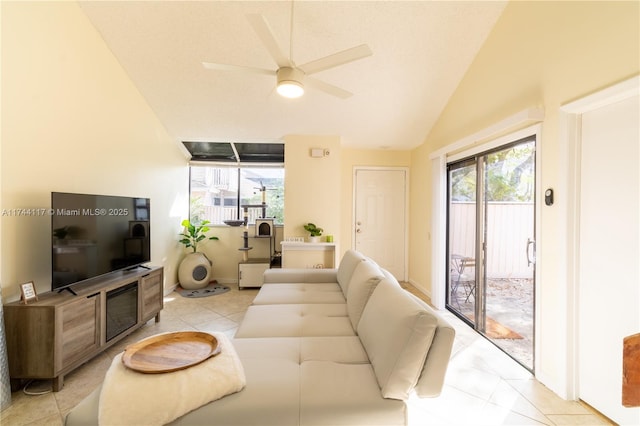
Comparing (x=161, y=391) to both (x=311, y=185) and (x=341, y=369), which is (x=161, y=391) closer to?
(x=341, y=369)

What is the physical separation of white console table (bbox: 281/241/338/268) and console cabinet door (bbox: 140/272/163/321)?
162 cm

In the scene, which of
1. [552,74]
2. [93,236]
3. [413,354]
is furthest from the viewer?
[93,236]

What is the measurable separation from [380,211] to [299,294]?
2603 millimetres

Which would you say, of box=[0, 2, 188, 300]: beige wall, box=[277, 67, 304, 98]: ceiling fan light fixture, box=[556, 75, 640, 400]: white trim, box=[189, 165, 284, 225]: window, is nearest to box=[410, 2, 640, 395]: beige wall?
box=[556, 75, 640, 400]: white trim

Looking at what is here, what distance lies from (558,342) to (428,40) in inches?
109

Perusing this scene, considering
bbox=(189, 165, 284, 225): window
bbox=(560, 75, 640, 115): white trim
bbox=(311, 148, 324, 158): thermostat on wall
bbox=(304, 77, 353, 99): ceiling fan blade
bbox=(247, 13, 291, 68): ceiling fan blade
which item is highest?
bbox=(247, 13, 291, 68): ceiling fan blade

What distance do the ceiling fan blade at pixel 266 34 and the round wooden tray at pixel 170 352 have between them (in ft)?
5.75

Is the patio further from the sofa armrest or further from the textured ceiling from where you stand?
the textured ceiling

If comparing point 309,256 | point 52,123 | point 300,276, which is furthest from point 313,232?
point 52,123

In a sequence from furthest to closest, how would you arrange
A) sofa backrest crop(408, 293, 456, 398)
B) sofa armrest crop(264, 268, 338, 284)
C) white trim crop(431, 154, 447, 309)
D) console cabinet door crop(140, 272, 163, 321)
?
white trim crop(431, 154, 447, 309), sofa armrest crop(264, 268, 338, 284), console cabinet door crop(140, 272, 163, 321), sofa backrest crop(408, 293, 456, 398)

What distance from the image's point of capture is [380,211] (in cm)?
473

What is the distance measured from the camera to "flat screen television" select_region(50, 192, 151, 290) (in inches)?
82.7

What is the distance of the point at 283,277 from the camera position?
9.96 ft

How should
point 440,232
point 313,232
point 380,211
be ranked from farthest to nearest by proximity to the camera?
point 380,211
point 313,232
point 440,232
